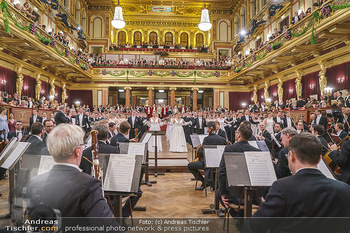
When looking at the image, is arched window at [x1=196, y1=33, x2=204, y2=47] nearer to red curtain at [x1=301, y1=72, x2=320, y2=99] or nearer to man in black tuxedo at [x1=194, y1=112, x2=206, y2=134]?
red curtain at [x1=301, y1=72, x2=320, y2=99]

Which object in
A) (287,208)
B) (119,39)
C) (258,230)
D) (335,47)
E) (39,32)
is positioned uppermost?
(119,39)

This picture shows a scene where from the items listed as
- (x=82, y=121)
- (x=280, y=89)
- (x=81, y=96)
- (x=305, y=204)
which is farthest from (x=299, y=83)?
(x=81, y=96)

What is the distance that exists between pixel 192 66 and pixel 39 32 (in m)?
12.7

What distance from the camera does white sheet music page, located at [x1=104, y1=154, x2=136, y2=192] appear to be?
2.42m

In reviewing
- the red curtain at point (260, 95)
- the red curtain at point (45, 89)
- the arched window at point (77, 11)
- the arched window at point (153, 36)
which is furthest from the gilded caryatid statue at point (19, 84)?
the arched window at point (153, 36)

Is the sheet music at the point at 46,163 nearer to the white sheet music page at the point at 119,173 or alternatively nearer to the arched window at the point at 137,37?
the white sheet music page at the point at 119,173

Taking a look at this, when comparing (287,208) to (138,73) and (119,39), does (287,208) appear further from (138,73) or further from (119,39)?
(119,39)

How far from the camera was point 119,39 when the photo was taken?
30125 mm

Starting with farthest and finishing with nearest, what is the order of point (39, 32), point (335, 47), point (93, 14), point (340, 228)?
A: point (93, 14) → point (39, 32) → point (335, 47) → point (340, 228)

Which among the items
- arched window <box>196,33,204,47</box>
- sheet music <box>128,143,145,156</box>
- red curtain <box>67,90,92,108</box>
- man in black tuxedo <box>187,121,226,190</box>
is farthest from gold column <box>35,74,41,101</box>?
arched window <box>196,33,204,47</box>

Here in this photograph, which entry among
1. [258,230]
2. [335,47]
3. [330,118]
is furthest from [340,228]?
[335,47]

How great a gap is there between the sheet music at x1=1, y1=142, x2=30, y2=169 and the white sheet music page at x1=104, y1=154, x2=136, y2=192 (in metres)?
1.63

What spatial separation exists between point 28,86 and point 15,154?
13.3 meters

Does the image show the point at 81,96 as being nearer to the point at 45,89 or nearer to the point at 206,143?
the point at 45,89
